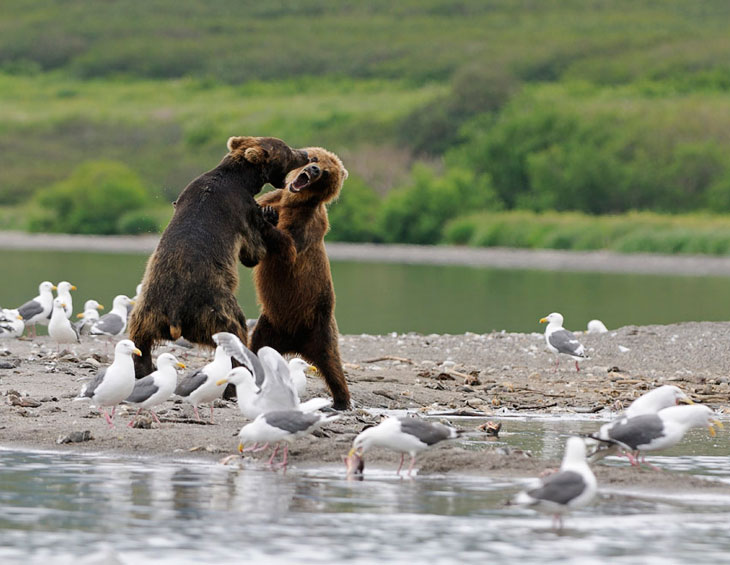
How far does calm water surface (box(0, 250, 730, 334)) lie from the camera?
2556 cm

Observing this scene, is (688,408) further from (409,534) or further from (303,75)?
(303,75)

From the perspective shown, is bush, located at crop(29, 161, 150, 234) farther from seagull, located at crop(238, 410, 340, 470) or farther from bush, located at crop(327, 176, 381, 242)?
seagull, located at crop(238, 410, 340, 470)

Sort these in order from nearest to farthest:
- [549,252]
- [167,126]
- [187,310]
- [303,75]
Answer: [187,310] → [549,252] → [167,126] → [303,75]

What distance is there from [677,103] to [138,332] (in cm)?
7966

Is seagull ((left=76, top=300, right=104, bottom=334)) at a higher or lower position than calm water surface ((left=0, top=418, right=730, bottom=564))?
higher

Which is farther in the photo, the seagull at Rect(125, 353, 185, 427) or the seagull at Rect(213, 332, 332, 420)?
the seagull at Rect(125, 353, 185, 427)

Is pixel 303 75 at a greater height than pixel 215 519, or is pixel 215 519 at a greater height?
pixel 303 75

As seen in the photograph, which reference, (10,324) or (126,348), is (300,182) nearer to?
(126,348)

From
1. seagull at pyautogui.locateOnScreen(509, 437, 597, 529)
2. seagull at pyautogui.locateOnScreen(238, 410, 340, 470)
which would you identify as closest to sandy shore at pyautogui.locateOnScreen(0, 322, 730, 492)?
seagull at pyautogui.locateOnScreen(238, 410, 340, 470)

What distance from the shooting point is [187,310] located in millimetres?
11078

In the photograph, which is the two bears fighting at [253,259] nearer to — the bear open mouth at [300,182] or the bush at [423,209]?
the bear open mouth at [300,182]

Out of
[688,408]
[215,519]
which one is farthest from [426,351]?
[215,519]

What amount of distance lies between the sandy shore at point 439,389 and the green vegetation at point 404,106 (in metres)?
35.0

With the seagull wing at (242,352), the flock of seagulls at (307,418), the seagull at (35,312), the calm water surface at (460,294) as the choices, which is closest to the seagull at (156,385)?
the flock of seagulls at (307,418)
